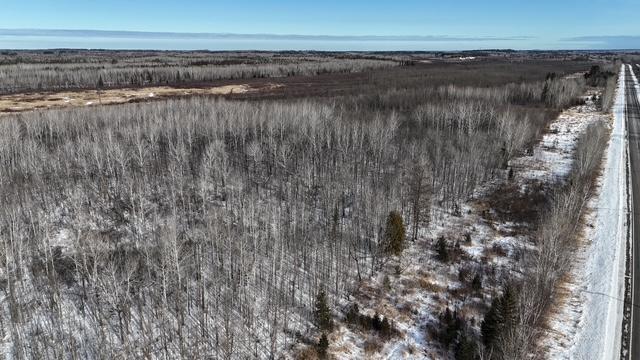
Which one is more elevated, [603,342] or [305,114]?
[305,114]

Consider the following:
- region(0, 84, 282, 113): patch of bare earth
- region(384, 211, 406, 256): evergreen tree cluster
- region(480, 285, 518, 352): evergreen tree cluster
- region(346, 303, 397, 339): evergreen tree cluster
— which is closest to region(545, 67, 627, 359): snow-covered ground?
region(480, 285, 518, 352): evergreen tree cluster

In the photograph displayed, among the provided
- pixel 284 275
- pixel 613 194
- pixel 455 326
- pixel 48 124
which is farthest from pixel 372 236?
pixel 48 124

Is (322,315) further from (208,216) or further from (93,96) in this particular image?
(93,96)

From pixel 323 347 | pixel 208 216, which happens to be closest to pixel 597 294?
pixel 323 347

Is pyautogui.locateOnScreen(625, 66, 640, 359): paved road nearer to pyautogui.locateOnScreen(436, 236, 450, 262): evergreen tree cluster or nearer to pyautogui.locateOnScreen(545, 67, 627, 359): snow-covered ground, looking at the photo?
pyautogui.locateOnScreen(545, 67, 627, 359): snow-covered ground

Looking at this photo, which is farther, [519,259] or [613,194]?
[613,194]

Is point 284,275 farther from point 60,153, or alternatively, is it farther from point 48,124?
point 48,124

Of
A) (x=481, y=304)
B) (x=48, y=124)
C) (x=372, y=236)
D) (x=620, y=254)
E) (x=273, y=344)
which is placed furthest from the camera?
(x=48, y=124)
